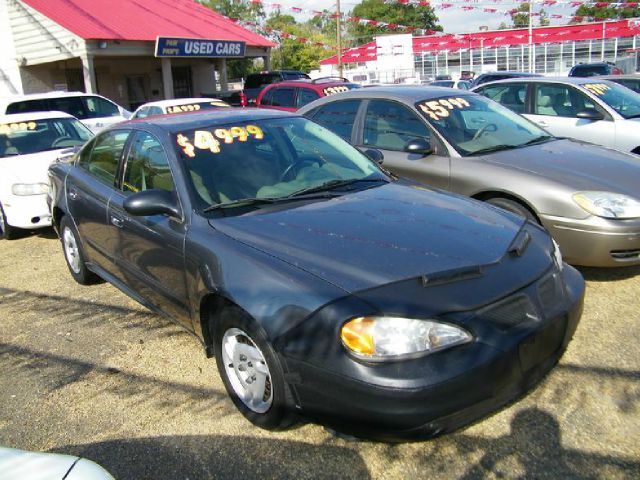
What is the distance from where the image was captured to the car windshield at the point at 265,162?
3400 mm

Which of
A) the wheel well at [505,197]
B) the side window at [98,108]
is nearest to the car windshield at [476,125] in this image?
the wheel well at [505,197]

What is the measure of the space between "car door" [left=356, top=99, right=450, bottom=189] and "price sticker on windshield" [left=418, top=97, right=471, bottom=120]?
11 cm

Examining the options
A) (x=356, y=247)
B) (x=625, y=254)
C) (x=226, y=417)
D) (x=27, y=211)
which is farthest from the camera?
(x=27, y=211)

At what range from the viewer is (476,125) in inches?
209

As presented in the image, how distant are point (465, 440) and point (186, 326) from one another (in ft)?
5.46

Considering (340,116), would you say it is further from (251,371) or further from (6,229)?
(6,229)

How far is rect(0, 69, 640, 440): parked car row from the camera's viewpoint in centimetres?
235

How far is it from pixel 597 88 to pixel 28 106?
961 cm

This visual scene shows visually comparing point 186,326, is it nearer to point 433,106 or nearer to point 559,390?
point 559,390

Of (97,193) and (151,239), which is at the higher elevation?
(97,193)

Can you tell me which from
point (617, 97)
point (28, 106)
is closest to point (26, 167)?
point (28, 106)

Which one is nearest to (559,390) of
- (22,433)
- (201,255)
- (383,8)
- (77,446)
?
(201,255)

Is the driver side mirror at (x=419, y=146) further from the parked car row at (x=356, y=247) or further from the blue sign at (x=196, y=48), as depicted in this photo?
the blue sign at (x=196, y=48)

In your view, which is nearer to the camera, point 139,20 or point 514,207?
point 514,207
